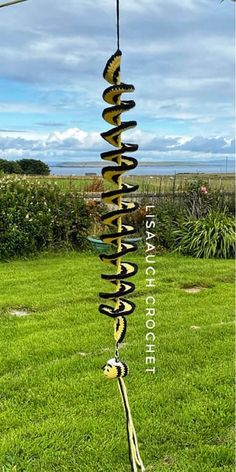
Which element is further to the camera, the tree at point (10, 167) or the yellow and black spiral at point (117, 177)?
the tree at point (10, 167)

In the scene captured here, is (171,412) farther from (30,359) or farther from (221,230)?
(221,230)

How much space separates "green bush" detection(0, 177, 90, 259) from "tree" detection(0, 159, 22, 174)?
235 centimetres

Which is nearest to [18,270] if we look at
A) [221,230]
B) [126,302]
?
[221,230]

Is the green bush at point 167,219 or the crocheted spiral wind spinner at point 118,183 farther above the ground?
the crocheted spiral wind spinner at point 118,183

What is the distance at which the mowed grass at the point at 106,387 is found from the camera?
256 cm

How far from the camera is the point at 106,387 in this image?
130 inches

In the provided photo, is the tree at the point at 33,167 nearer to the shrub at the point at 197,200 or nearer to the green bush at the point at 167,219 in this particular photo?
the green bush at the point at 167,219

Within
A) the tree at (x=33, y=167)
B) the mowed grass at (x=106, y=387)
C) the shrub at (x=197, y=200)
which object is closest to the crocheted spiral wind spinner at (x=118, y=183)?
the mowed grass at (x=106, y=387)

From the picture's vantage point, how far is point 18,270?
24.4 ft

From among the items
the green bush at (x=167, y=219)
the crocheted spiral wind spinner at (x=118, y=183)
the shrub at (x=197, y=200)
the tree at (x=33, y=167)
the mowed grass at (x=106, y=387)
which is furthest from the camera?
the tree at (x=33, y=167)

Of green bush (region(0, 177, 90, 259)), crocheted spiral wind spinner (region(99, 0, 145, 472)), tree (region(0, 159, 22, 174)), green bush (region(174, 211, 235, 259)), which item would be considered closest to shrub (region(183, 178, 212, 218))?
green bush (region(174, 211, 235, 259))

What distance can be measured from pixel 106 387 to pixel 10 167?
8991 mm

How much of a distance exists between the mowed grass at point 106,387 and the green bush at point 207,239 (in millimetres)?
2711

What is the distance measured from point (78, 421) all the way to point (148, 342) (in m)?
1.36
